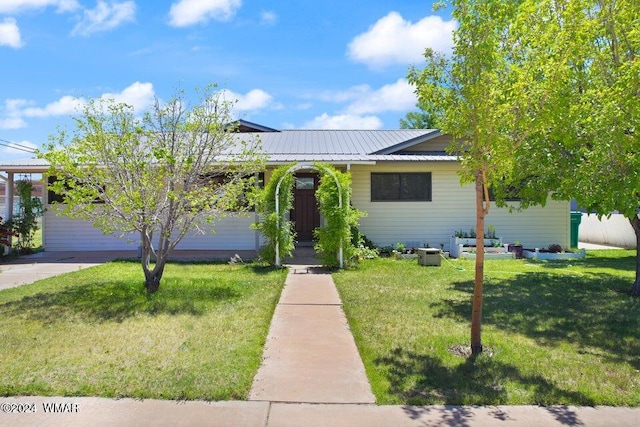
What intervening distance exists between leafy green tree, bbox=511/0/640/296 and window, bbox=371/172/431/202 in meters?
5.55

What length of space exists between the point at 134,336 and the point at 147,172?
292cm

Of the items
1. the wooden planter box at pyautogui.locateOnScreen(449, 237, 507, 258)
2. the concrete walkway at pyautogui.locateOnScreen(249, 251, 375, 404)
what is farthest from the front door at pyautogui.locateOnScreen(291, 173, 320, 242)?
the concrete walkway at pyautogui.locateOnScreen(249, 251, 375, 404)

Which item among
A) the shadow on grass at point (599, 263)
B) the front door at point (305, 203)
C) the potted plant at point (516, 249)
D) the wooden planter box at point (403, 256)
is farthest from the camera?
the front door at point (305, 203)

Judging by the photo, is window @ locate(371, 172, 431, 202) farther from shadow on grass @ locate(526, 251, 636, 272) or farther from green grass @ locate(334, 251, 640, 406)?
green grass @ locate(334, 251, 640, 406)

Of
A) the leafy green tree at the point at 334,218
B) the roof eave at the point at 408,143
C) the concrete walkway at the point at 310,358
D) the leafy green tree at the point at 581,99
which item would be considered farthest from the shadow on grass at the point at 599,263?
the concrete walkway at the point at 310,358

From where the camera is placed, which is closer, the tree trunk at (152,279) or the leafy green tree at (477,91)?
the leafy green tree at (477,91)

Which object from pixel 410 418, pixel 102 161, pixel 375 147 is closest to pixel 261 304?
pixel 102 161

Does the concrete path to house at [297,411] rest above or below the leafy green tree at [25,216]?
below

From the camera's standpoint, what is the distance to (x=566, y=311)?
7.11 m

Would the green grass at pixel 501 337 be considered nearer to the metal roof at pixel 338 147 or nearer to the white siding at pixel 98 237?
the metal roof at pixel 338 147

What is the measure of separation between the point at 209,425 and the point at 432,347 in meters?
2.76

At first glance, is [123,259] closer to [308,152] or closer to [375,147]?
[308,152]

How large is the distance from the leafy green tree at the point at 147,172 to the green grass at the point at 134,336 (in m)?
1.12

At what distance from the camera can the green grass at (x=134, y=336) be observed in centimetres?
422
